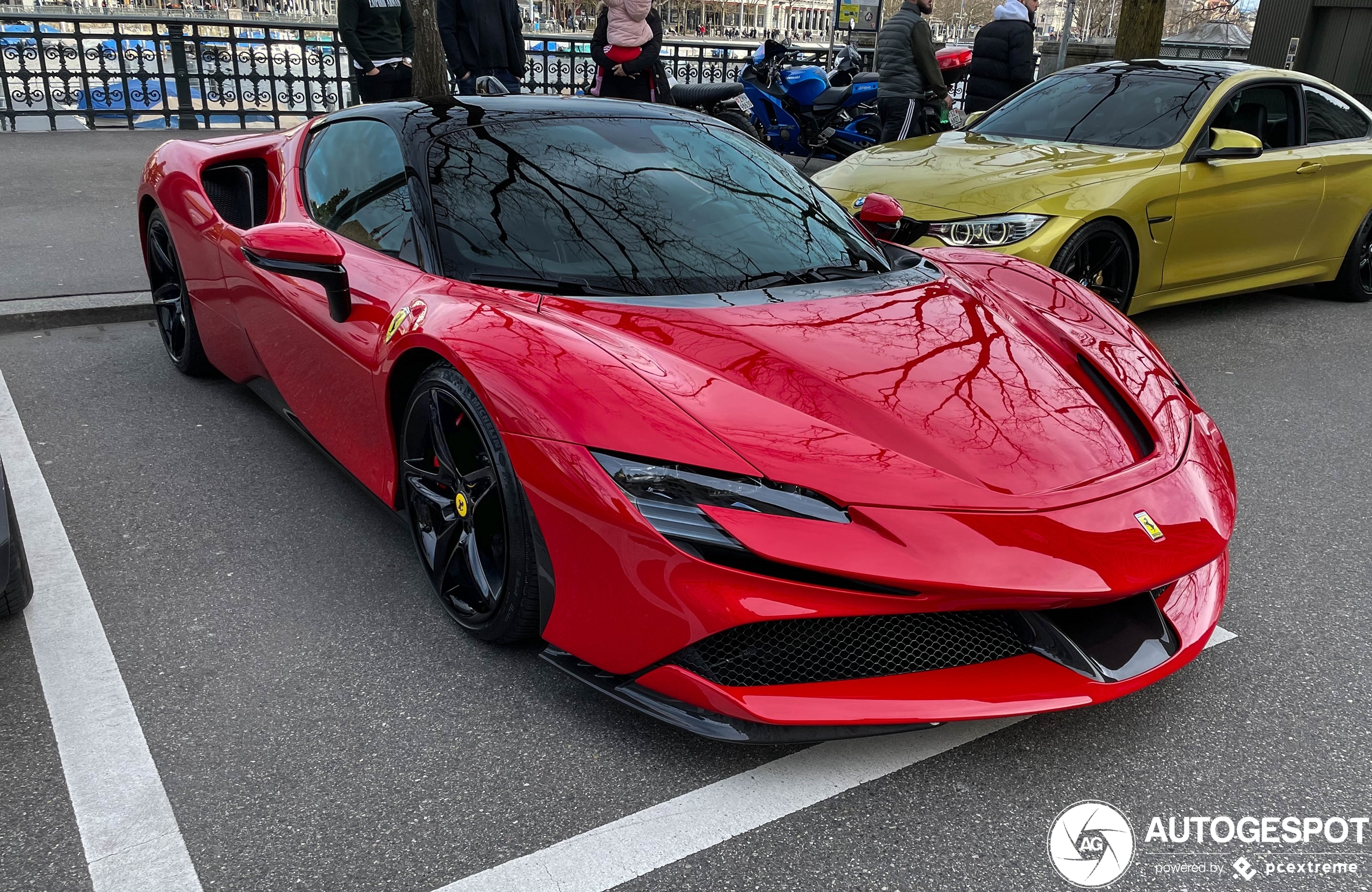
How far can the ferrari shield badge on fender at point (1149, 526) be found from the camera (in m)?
2.22

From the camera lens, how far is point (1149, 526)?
224 cm

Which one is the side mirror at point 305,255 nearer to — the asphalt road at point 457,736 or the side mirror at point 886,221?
the asphalt road at point 457,736

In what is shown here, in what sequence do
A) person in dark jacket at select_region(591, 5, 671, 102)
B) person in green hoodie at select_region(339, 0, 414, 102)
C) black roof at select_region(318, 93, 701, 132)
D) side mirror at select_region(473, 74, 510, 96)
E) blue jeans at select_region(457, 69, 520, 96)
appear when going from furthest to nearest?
blue jeans at select_region(457, 69, 520, 96)
person in green hoodie at select_region(339, 0, 414, 102)
person in dark jacket at select_region(591, 5, 671, 102)
side mirror at select_region(473, 74, 510, 96)
black roof at select_region(318, 93, 701, 132)

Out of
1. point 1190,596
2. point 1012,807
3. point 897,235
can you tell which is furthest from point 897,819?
point 897,235

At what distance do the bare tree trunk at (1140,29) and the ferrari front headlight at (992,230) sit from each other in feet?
27.4

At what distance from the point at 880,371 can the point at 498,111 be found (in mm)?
1592

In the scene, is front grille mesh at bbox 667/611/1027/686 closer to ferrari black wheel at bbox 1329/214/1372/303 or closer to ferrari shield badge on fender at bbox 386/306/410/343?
ferrari shield badge on fender at bbox 386/306/410/343

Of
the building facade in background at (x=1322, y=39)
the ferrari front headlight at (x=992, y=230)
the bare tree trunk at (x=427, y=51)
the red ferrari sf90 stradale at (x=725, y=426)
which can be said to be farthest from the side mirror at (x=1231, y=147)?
the building facade in background at (x=1322, y=39)

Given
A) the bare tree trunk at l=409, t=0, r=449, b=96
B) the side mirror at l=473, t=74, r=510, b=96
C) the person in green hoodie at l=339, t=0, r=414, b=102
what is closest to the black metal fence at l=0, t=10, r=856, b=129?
the person in green hoodie at l=339, t=0, r=414, b=102

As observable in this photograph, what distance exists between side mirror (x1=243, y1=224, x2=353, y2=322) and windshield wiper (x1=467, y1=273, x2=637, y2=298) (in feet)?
1.45

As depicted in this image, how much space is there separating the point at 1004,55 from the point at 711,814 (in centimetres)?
823

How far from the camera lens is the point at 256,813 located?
2.09m

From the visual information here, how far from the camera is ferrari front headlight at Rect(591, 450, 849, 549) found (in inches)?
80.0

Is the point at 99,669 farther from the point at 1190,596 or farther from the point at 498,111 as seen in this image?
the point at 1190,596
